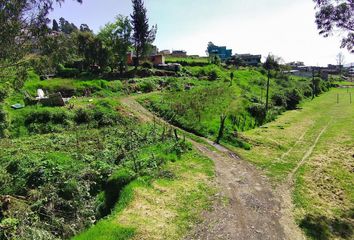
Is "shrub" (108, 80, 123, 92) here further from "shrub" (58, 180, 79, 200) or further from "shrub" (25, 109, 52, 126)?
"shrub" (58, 180, 79, 200)

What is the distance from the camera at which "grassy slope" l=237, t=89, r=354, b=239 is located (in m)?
12.3

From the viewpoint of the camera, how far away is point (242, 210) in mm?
12383

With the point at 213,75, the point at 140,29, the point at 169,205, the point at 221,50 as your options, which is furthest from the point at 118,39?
the point at 221,50

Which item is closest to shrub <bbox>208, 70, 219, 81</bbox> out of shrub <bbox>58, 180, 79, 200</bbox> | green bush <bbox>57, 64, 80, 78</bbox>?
green bush <bbox>57, 64, 80, 78</bbox>

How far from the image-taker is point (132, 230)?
10289mm

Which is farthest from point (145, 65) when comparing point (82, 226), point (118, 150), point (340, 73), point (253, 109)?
point (340, 73)

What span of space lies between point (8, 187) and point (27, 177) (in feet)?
3.05

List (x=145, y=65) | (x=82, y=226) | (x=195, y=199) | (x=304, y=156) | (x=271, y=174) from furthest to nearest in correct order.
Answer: (x=145, y=65), (x=304, y=156), (x=271, y=174), (x=195, y=199), (x=82, y=226)

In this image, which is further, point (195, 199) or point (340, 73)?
point (340, 73)

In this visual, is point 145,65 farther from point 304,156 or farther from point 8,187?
point 8,187

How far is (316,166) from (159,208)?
11.3 metres

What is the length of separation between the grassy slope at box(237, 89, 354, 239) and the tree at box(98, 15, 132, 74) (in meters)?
24.0

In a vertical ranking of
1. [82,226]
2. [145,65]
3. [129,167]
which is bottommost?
[82,226]

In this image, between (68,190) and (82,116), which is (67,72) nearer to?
(82,116)
